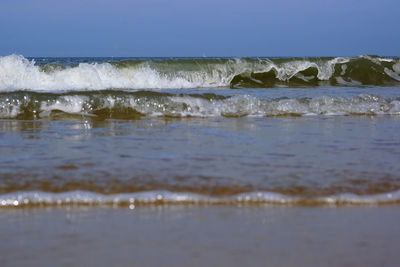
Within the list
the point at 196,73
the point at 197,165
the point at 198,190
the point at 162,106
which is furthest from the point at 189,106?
the point at 196,73

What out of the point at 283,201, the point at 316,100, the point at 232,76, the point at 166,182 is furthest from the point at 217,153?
the point at 232,76

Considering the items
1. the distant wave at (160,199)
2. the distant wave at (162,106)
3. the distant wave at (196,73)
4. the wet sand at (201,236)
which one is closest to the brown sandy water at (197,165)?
the distant wave at (160,199)

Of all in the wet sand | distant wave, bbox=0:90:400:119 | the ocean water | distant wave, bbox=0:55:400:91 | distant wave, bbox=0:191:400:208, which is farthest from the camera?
distant wave, bbox=0:55:400:91

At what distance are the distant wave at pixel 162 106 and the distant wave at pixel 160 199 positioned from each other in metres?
4.05

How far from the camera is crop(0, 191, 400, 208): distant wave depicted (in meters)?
2.87

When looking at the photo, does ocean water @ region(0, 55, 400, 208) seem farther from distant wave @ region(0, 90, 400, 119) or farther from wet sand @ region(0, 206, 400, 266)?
wet sand @ region(0, 206, 400, 266)

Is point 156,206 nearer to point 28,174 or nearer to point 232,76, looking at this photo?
point 28,174

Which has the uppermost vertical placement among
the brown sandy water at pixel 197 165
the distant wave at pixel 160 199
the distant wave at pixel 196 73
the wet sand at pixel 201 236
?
the distant wave at pixel 196 73

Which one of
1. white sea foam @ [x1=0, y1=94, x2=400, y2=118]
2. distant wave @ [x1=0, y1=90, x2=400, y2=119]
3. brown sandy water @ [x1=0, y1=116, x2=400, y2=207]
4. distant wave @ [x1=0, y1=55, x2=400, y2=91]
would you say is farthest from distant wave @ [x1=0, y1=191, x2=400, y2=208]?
distant wave @ [x1=0, y1=55, x2=400, y2=91]

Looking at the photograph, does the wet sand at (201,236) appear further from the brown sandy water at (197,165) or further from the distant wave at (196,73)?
the distant wave at (196,73)

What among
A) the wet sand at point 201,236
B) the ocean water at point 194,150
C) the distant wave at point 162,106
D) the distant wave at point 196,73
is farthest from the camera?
the distant wave at point 196,73

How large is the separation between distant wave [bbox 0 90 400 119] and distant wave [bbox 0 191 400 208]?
4048 millimetres

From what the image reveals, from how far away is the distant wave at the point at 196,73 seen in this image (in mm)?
10852

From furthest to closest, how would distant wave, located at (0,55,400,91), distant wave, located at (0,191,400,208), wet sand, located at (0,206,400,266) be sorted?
distant wave, located at (0,55,400,91) < distant wave, located at (0,191,400,208) < wet sand, located at (0,206,400,266)
